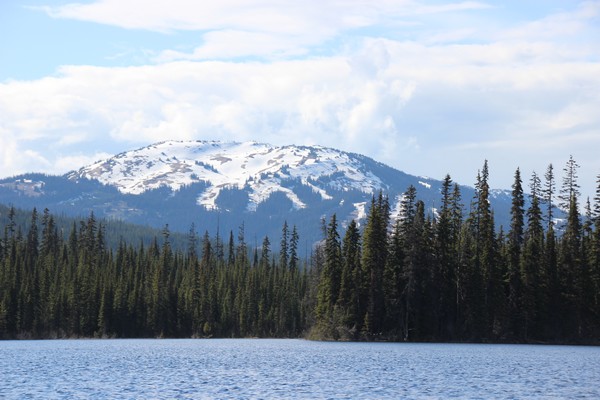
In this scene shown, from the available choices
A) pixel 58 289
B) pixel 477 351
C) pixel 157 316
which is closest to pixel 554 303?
pixel 477 351

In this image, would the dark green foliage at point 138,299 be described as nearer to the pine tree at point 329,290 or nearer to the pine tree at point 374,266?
the pine tree at point 329,290

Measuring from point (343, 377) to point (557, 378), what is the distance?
14076mm

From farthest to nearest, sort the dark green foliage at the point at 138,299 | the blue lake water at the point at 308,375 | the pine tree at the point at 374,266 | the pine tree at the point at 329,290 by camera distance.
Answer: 1. the dark green foliage at the point at 138,299
2. the pine tree at the point at 329,290
3. the pine tree at the point at 374,266
4. the blue lake water at the point at 308,375

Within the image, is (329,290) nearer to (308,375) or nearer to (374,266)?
(374,266)

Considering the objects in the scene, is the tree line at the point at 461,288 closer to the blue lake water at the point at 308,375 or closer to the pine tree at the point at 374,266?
the pine tree at the point at 374,266

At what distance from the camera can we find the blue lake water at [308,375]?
151ft

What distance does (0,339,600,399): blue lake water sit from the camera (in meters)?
46.0

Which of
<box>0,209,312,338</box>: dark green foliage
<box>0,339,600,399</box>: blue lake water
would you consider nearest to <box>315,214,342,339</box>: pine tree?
<box>0,209,312,338</box>: dark green foliage

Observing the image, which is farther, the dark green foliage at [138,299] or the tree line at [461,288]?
the dark green foliage at [138,299]

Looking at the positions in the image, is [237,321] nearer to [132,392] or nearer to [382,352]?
[382,352]

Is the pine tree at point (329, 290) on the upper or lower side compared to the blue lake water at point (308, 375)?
upper

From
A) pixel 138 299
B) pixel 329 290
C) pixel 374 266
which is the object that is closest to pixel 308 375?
pixel 374 266

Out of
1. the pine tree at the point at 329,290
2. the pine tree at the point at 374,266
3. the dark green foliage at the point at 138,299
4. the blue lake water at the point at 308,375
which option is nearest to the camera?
the blue lake water at the point at 308,375

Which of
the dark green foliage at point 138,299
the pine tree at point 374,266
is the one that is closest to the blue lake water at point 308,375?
the pine tree at point 374,266
